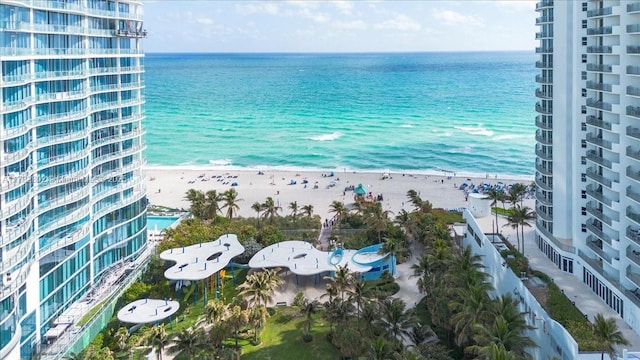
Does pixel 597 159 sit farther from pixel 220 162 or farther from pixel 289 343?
pixel 220 162

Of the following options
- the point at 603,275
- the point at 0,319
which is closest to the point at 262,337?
the point at 0,319

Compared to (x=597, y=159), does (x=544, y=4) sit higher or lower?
higher

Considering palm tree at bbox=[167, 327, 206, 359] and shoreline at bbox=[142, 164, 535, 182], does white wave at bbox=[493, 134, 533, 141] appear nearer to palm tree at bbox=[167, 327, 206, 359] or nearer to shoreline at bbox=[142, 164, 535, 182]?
shoreline at bbox=[142, 164, 535, 182]

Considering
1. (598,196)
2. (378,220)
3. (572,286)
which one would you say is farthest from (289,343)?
(598,196)

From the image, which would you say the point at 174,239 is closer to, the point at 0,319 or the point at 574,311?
the point at 0,319

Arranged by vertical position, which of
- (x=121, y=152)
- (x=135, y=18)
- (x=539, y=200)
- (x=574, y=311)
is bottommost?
(x=574, y=311)

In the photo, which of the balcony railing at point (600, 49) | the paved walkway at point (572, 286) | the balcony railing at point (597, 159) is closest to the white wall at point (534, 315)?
the paved walkway at point (572, 286)

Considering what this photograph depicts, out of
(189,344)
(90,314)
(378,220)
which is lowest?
(90,314)
